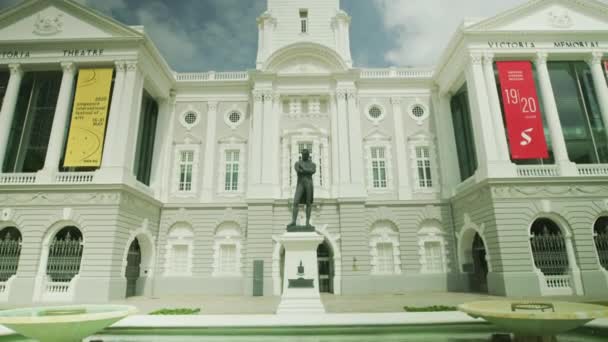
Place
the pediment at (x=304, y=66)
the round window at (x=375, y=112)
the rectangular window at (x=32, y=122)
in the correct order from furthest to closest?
the round window at (x=375, y=112) < the pediment at (x=304, y=66) < the rectangular window at (x=32, y=122)

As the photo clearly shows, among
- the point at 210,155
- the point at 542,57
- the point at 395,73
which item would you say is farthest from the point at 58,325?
the point at 542,57

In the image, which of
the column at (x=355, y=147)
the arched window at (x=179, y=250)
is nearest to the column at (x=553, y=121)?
the column at (x=355, y=147)

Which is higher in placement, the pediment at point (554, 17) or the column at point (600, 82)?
the pediment at point (554, 17)

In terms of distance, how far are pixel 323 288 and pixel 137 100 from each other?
52.1 ft

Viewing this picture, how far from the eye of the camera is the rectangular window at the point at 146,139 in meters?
21.4

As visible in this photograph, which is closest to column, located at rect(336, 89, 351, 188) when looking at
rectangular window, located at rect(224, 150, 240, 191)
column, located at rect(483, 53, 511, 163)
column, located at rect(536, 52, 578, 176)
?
rectangular window, located at rect(224, 150, 240, 191)

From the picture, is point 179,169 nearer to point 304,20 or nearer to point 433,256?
point 304,20

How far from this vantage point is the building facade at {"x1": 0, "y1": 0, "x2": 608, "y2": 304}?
17.1 meters

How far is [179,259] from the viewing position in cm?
2109

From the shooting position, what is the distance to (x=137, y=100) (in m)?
19.5

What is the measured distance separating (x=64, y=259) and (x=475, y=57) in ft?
81.7

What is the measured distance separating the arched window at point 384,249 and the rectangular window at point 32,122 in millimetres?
20750

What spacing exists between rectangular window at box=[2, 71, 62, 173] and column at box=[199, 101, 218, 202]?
932 centimetres

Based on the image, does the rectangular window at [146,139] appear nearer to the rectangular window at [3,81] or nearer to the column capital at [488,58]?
the rectangular window at [3,81]
